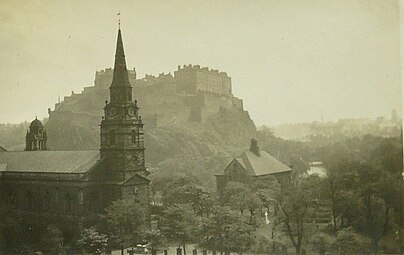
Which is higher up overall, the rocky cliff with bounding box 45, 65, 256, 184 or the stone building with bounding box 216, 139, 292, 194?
the rocky cliff with bounding box 45, 65, 256, 184

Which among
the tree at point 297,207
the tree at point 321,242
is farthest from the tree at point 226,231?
the tree at point 321,242

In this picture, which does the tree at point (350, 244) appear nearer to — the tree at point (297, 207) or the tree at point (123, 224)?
the tree at point (297, 207)

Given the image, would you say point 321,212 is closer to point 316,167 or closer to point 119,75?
point 316,167

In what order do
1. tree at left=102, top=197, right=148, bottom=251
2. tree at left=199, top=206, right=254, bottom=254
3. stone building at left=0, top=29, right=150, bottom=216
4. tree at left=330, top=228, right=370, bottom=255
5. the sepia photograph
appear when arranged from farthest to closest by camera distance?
stone building at left=0, top=29, right=150, bottom=216
tree at left=102, top=197, right=148, bottom=251
tree at left=199, top=206, right=254, bottom=254
the sepia photograph
tree at left=330, top=228, right=370, bottom=255

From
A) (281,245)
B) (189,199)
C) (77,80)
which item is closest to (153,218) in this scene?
(189,199)

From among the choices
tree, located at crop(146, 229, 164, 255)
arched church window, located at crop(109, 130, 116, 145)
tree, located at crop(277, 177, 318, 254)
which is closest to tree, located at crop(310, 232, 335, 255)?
tree, located at crop(277, 177, 318, 254)

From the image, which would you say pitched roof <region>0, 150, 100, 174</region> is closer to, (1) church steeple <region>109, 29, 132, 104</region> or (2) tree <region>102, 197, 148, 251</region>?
(2) tree <region>102, 197, 148, 251</region>

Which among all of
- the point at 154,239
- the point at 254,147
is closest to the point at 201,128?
the point at 254,147
